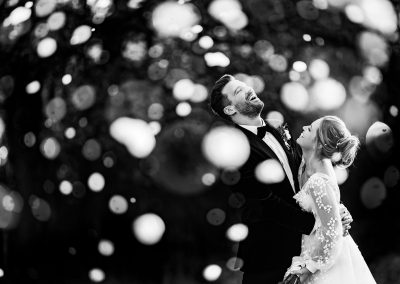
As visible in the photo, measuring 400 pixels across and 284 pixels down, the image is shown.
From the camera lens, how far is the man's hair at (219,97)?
867 mm

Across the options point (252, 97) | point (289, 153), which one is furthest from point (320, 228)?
point (252, 97)

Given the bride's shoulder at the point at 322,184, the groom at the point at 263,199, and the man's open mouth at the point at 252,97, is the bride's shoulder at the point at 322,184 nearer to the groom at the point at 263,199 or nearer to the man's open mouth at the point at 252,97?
the groom at the point at 263,199

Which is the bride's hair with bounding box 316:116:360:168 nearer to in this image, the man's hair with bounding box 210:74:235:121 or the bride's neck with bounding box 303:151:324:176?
the bride's neck with bounding box 303:151:324:176

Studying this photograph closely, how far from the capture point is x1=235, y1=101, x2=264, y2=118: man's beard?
2.87 feet

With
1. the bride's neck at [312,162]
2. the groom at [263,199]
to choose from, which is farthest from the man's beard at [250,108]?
the bride's neck at [312,162]

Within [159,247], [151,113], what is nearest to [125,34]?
[151,113]

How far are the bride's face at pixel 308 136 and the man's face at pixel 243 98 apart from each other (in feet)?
0.26

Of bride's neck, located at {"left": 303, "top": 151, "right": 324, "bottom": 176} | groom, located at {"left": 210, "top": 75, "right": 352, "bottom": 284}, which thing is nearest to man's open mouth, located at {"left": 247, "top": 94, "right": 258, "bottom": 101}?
groom, located at {"left": 210, "top": 75, "right": 352, "bottom": 284}

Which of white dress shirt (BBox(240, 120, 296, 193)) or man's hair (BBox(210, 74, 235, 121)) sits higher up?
man's hair (BBox(210, 74, 235, 121))

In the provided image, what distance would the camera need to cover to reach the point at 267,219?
0.86m

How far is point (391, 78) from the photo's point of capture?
3.19 ft

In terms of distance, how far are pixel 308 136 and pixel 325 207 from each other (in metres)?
0.11

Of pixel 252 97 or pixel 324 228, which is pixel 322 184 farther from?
pixel 252 97

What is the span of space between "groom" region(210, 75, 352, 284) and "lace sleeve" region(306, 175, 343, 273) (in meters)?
0.02
